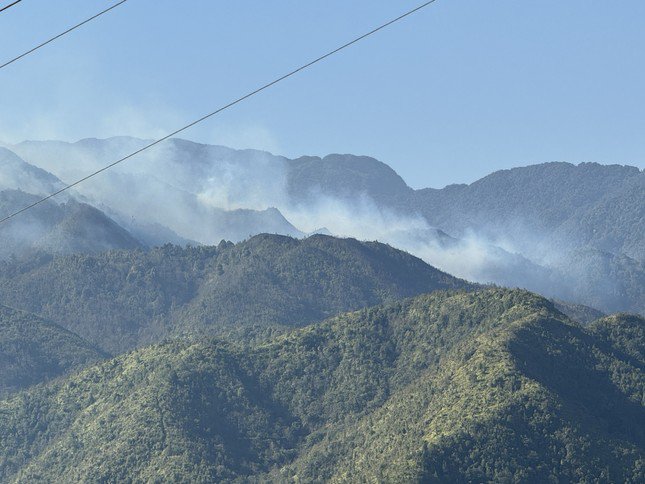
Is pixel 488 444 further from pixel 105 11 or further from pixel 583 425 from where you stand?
pixel 105 11

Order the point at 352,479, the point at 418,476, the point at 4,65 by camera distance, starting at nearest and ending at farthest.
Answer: the point at 4,65 < the point at 418,476 < the point at 352,479

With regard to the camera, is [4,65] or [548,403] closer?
[4,65]

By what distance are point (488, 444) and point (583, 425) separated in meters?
14.7

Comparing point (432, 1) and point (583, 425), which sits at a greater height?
point (432, 1)

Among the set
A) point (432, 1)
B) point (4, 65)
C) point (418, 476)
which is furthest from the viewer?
point (418, 476)

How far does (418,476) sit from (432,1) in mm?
105504

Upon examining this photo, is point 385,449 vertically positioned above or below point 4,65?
below

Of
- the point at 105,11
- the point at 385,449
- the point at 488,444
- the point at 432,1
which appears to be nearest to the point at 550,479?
→ the point at 488,444

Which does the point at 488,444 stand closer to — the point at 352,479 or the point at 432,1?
the point at 352,479

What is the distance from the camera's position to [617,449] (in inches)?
7485

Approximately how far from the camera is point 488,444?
185 metres

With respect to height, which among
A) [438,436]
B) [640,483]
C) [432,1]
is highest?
[432,1]

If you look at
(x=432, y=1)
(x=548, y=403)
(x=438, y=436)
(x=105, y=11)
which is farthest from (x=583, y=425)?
(x=105, y=11)

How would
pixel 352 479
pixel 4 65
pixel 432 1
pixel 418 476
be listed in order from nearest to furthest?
1. pixel 4 65
2. pixel 432 1
3. pixel 418 476
4. pixel 352 479
